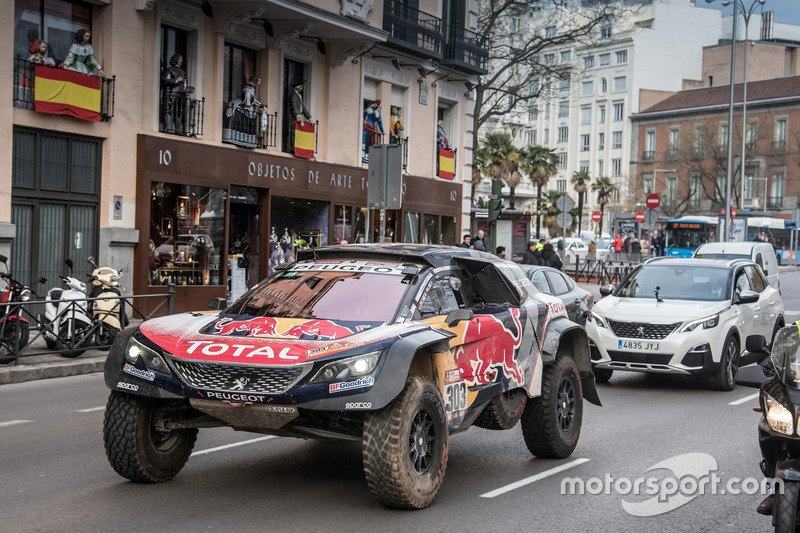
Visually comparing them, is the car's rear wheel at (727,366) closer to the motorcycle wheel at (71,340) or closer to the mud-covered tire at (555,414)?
the mud-covered tire at (555,414)

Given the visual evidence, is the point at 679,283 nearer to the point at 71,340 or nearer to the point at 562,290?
the point at 562,290

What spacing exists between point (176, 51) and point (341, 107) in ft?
18.8

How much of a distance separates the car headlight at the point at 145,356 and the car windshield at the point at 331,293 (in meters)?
0.87

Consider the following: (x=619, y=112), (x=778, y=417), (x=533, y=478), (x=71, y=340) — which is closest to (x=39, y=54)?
(x=71, y=340)

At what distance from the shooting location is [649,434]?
9031mm

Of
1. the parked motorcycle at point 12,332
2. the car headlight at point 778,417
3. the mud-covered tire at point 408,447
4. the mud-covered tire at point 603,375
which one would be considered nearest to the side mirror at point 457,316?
the mud-covered tire at point 408,447

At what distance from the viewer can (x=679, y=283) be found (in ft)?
43.5

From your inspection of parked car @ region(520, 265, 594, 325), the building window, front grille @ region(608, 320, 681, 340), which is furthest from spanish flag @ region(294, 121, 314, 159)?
the building window

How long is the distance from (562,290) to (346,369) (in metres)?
10.2

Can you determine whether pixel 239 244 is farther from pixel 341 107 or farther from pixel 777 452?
pixel 777 452

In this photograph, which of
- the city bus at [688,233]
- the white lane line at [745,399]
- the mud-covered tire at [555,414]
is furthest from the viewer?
the city bus at [688,233]

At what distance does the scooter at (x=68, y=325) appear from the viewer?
43.1ft

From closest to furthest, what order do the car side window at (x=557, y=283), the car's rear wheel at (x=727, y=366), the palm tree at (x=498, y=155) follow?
A: the car's rear wheel at (x=727, y=366), the car side window at (x=557, y=283), the palm tree at (x=498, y=155)

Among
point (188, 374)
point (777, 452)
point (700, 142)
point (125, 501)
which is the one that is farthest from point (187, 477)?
point (700, 142)
